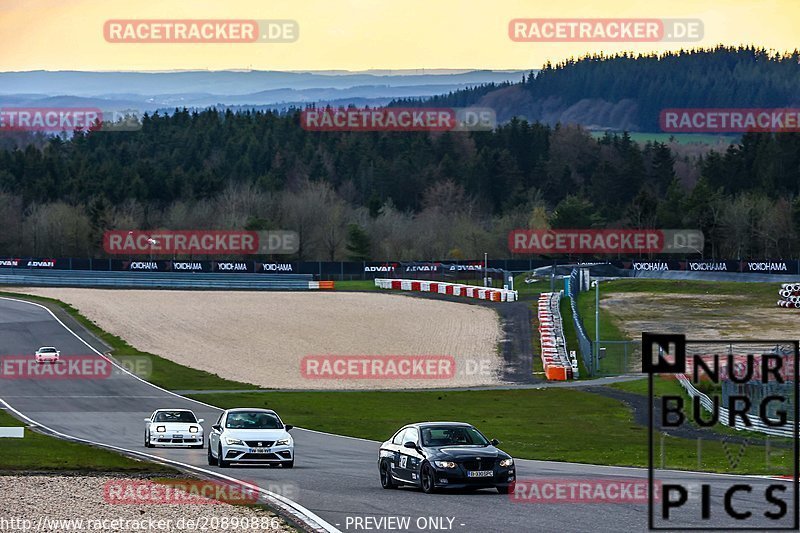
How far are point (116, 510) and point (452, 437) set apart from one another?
6.57 meters

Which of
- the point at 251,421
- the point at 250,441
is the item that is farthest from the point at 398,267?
the point at 250,441

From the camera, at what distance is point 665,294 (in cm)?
9562

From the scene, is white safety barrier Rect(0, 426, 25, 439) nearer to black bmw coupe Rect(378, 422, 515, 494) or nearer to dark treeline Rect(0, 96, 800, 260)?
black bmw coupe Rect(378, 422, 515, 494)

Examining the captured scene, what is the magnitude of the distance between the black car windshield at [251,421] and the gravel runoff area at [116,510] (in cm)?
494

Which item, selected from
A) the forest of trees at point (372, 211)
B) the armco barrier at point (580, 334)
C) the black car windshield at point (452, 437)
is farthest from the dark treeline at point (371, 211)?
the black car windshield at point (452, 437)

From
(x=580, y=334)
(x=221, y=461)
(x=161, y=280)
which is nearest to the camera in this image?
(x=221, y=461)

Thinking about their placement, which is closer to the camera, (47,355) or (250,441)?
(250,441)

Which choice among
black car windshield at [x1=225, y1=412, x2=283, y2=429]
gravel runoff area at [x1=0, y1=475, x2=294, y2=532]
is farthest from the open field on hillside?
gravel runoff area at [x1=0, y1=475, x2=294, y2=532]

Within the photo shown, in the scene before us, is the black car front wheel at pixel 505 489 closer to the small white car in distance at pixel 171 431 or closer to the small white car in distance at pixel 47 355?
the small white car in distance at pixel 171 431

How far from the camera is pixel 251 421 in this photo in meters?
29.3

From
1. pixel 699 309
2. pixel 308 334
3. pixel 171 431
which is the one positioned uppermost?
pixel 699 309

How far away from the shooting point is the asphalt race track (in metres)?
18.5

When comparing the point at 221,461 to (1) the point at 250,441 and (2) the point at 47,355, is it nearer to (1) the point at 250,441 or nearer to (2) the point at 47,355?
(1) the point at 250,441

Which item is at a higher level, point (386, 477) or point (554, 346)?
point (386, 477)
